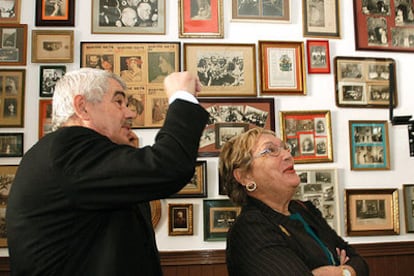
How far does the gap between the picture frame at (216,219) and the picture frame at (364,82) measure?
100 cm

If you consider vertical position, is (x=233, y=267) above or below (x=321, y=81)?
below

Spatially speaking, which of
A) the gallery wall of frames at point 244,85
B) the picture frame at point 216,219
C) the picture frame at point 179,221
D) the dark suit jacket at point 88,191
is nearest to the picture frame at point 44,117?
the gallery wall of frames at point 244,85

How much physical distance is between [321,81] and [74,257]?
2082 mm

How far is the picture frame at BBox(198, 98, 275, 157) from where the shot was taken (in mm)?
2611

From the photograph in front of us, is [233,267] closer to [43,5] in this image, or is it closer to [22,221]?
[22,221]

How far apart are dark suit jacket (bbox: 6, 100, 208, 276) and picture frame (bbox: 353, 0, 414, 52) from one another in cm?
208

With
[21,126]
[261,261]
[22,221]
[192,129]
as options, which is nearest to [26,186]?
[22,221]

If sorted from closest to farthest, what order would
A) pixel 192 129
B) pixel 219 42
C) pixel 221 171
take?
pixel 192 129, pixel 221 171, pixel 219 42

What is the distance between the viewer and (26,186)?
1.15 metres

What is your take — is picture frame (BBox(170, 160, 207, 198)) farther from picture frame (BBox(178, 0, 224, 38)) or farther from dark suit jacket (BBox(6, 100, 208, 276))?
dark suit jacket (BBox(6, 100, 208, 276))

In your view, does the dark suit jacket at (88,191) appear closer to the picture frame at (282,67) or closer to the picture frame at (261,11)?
the picture frame at (282,67)

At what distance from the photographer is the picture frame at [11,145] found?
2498mm

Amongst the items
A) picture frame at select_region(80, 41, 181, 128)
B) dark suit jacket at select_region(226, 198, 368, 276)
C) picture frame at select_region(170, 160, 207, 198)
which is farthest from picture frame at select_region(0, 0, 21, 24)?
dark suit jacket at select_region(226, 198, 368, 276)

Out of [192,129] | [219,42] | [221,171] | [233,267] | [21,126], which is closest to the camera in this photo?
[192,129]
